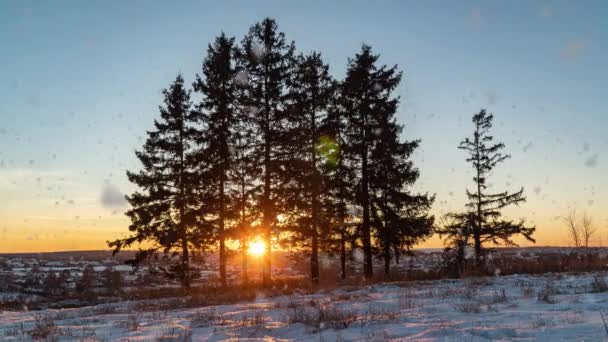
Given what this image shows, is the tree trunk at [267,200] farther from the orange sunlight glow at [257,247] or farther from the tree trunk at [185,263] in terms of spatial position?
the tree trunk at [185,263]

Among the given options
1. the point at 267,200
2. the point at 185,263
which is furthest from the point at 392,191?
the point at 185,263

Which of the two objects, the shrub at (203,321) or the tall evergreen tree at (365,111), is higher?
the tall evergreen tree at (365,111)

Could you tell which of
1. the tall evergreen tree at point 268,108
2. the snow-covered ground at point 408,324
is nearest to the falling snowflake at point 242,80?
the tall evergreen tree at point 268,108

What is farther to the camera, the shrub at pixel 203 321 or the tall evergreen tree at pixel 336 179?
the tall evergreen tree at pixel 336 179

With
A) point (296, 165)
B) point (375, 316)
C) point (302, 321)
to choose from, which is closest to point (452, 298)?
point (375, 316)

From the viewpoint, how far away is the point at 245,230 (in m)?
25.2

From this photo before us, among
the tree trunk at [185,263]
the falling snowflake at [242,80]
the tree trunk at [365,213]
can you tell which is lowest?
the tree trunk at [185,263]

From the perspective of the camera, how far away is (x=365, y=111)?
85.8 feet

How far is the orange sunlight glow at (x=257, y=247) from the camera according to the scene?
25.3 metres

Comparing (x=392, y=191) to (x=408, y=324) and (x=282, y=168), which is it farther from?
(x=408, y=324)

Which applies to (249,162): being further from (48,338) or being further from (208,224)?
(48,338)

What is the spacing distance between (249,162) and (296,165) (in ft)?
8.51

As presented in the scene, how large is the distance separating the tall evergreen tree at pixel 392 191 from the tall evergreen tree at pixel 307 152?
286 cm

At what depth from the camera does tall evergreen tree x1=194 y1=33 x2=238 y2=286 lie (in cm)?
2639
